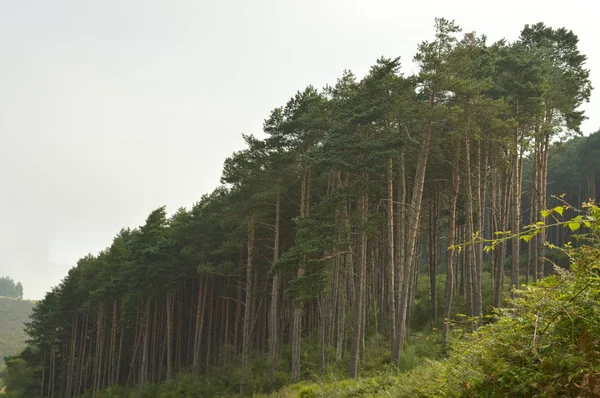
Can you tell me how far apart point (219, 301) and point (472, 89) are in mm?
34299

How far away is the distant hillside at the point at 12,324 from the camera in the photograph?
418 ft

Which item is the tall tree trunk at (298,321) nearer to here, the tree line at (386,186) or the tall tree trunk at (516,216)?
the tree line at (386,186)

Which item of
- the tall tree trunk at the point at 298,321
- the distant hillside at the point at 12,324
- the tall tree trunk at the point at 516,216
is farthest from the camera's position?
the distant hillside at the point at 12,324

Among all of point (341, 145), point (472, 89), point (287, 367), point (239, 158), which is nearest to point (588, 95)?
point (472, 89)

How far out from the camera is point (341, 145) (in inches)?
760

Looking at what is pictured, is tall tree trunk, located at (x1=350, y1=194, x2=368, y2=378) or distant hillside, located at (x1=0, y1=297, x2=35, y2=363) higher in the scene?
tall tree trunk, located at (x1=350, y1=194, x2=368, y2=378)

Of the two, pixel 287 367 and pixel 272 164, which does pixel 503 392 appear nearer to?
pixel 272 164

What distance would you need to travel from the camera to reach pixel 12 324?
155 metres

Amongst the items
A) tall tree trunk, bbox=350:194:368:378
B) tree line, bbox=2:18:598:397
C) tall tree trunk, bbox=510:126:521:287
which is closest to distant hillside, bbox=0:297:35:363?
tree line, bbox=2:18:598:397

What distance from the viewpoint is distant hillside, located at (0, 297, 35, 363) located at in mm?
127312

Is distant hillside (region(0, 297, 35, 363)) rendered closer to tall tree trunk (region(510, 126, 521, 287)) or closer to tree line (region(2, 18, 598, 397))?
tree line (region(2, 18, 598, 397))

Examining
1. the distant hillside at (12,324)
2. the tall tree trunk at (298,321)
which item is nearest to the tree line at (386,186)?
the tall tree trunk at (298,321)

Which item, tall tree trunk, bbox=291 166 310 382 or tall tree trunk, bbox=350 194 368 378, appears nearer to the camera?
tall tree trunk, bbox=350 194 368 378

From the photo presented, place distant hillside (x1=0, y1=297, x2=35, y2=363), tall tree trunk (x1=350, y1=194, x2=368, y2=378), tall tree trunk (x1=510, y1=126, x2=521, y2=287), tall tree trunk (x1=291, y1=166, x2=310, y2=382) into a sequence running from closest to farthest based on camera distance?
1. tall tree trunk (x1=350, y1=194, x2=368, y2=378)
2. tall tree trunk (x1=510, y1=126, x2=521, y2=287)
3. tall tree trunk (x1=291, y1=166, x2=310, y2=382)
4. distant hillside (x1=0, y1=297, x2=35, y2=363)
